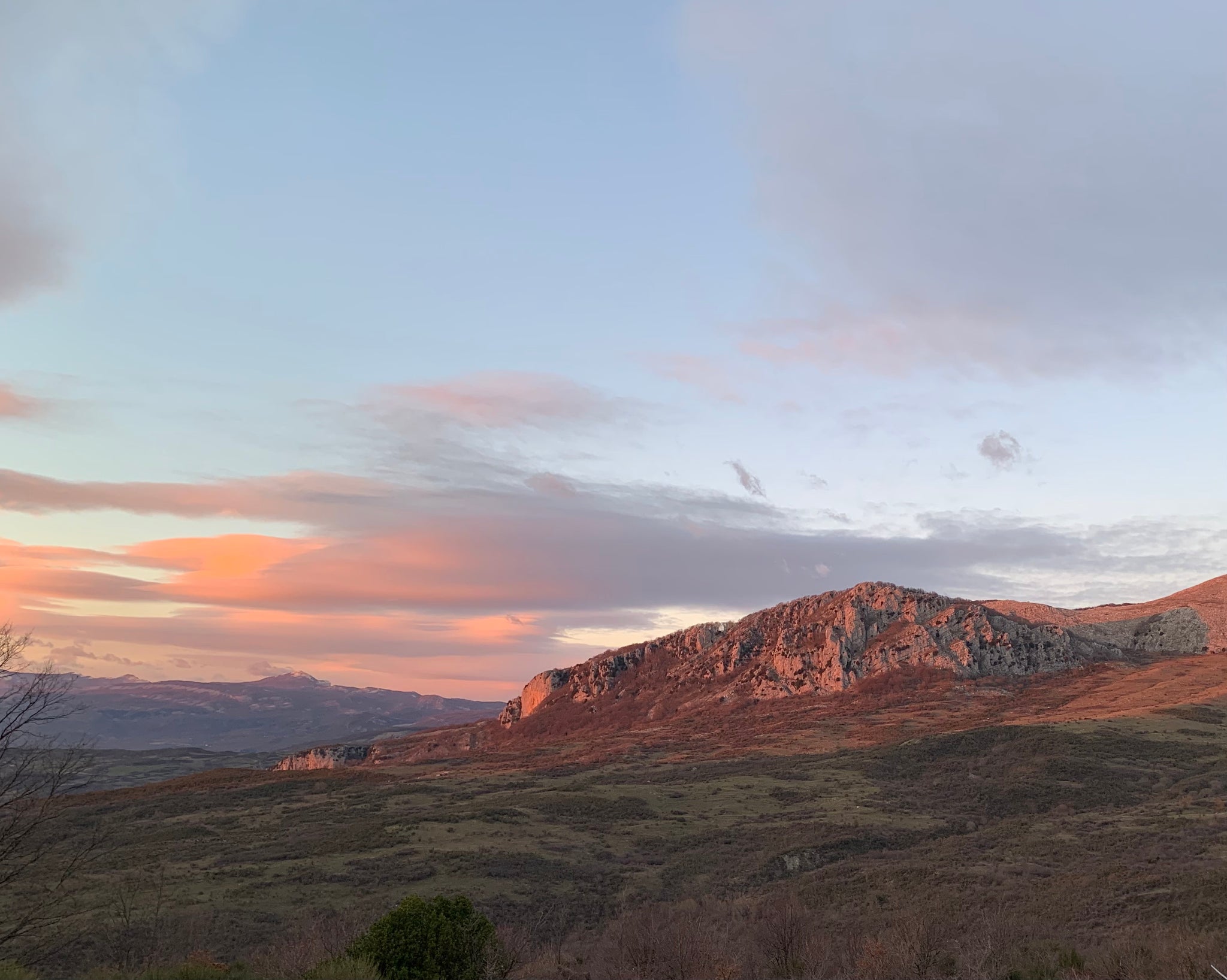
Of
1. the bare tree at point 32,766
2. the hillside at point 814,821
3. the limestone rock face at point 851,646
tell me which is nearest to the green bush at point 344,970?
the bare tree at point 32,766

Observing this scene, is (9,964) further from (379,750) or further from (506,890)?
(379,750)

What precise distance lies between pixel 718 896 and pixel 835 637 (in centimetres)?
10471

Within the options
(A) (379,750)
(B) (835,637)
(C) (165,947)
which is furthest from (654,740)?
(C) (165,947)

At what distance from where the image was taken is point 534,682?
170 meters

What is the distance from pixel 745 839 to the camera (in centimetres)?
5319

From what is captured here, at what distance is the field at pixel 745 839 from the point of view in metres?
33.3

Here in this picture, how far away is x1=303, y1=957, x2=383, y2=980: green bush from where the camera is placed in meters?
16.8

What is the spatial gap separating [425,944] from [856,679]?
4743 inches

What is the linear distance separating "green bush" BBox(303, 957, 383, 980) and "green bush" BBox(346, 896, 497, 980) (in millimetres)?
750

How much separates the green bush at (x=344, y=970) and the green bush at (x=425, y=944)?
2.46ft

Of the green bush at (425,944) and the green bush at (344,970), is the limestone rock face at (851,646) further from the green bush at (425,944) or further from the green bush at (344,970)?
the green bush at (344,970)

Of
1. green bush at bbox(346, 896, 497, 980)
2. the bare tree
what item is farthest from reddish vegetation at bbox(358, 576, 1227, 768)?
the bare tree

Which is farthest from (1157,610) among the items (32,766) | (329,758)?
(32,766)

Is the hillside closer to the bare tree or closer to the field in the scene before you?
the field
